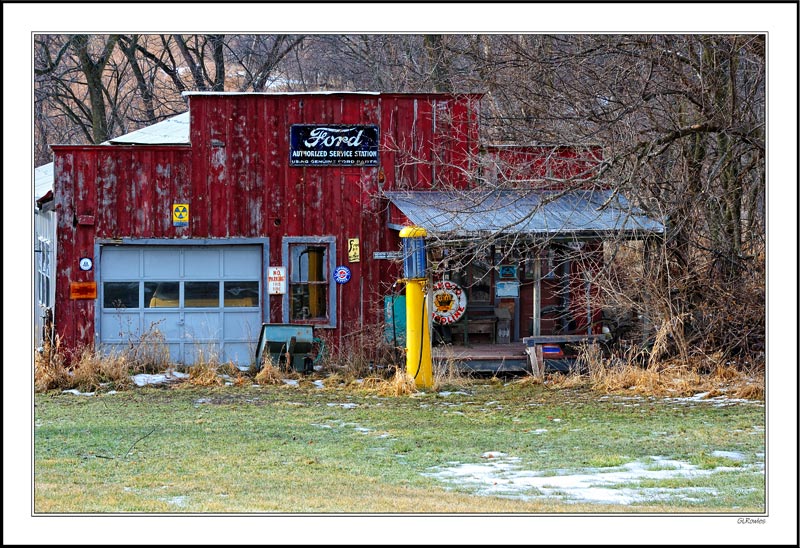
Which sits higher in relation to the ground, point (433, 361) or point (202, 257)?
point (202, 257)

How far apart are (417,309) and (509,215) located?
2.76 metres

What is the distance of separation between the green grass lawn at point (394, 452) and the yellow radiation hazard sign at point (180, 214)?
3.30m

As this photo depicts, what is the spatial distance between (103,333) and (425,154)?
19.9 ft

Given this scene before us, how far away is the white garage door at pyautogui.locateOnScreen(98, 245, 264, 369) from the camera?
17.9m

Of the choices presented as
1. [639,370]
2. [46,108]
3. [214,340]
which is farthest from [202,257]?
[46,108]

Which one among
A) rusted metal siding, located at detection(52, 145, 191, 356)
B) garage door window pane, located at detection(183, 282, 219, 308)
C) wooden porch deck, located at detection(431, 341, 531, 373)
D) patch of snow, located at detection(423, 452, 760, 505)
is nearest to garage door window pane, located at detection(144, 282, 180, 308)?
garage door window pane, located at detection(183, 282, 219, 308)

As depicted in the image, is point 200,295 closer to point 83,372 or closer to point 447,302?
point 83,372

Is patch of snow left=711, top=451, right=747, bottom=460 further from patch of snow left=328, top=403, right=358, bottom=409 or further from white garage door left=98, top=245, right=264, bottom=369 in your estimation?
white garage door left=98, top=245, right=264, bottom=369

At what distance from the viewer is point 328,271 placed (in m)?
18.2

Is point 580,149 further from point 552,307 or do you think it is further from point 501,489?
point 501,489

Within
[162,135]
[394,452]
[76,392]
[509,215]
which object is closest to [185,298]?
[76,392]

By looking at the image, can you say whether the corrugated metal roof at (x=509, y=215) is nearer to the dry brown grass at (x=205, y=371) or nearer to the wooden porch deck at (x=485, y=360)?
the wooden porch deck at (x=485, y=360)

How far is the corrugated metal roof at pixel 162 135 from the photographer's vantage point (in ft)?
60.5

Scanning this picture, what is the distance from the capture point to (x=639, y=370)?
15.4 meters
